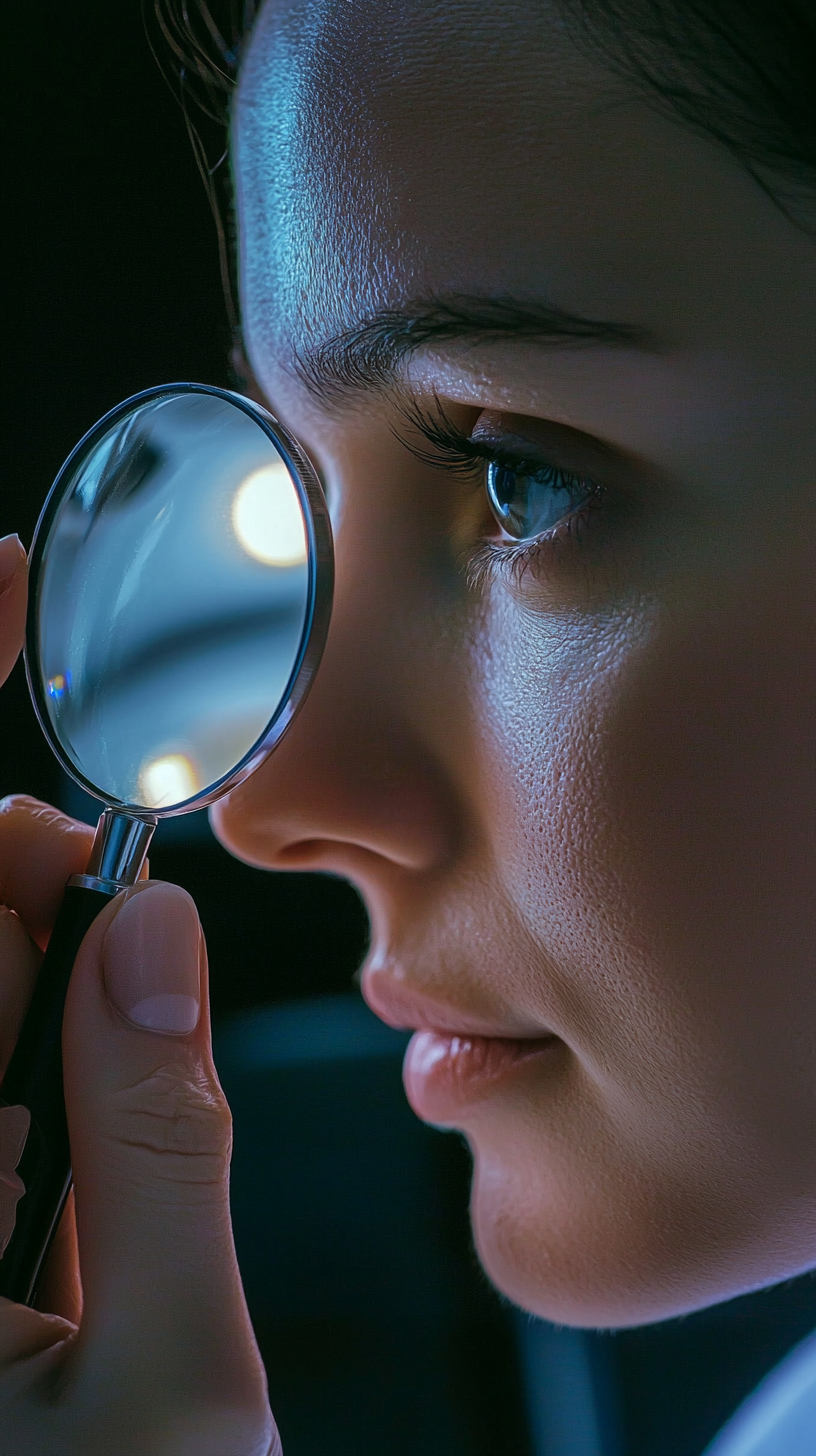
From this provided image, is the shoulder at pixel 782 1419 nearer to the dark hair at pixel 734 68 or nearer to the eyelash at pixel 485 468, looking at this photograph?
the eyelash at pixel 485 468

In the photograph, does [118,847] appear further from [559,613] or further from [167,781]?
[559,613]

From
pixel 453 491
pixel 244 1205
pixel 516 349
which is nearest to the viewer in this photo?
pixel 516 349

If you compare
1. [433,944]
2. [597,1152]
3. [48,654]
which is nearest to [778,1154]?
[597,1152]

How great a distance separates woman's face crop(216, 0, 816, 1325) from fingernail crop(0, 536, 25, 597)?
177mm

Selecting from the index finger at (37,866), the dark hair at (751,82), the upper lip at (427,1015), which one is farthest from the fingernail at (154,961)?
the dark hair at (751,82)

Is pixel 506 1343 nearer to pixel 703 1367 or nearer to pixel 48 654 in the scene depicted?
pixel 703 1367

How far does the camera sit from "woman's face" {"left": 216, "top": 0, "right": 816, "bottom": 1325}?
0.50 meters

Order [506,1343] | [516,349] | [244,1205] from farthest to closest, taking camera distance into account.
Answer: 1. [506,1343]
2. [244,1205]
3. [516,349]

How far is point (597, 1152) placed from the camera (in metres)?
0.68

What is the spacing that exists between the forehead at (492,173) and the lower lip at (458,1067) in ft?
1.44

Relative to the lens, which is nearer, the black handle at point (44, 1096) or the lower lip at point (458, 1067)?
the black handle at point (44, 1096)

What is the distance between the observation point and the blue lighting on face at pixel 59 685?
2.00 feet

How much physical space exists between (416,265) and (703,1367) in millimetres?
1373

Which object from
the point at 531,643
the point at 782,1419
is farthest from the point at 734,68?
the point at 782,1419
